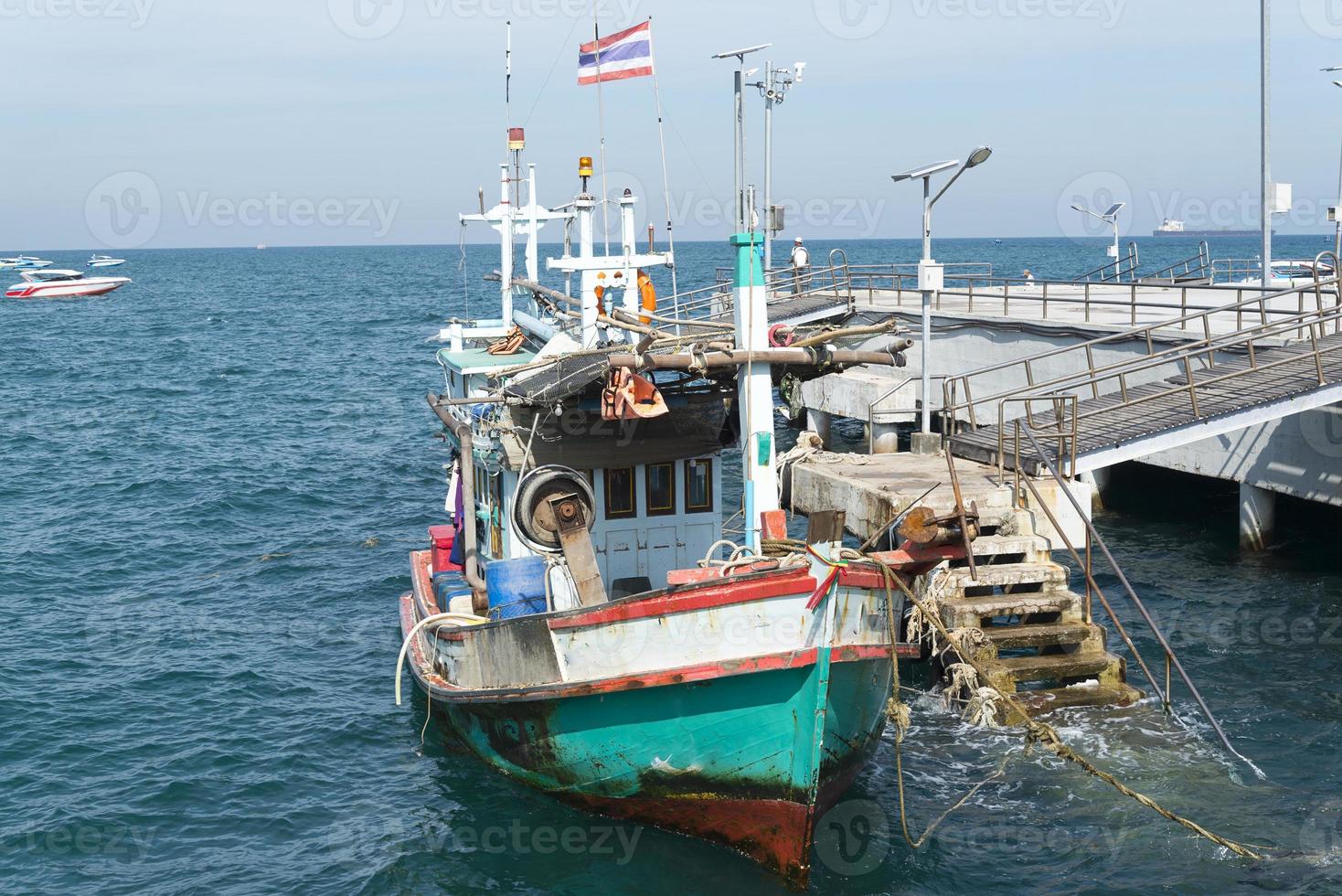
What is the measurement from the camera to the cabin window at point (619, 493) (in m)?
16.0

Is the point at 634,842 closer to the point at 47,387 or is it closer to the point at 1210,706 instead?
the point at 1210,706

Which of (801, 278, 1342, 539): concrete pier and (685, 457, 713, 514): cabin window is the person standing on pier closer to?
(801, 278, 1342, 539): concrete pier

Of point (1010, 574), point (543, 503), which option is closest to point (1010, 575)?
point (1010, 574)

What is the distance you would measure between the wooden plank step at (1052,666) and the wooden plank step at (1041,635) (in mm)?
227

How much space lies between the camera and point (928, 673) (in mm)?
17969

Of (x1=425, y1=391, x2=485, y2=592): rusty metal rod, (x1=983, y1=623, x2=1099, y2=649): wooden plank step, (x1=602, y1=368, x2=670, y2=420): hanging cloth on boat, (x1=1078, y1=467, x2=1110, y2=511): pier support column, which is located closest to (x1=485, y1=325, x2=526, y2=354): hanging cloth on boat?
(x1=425, y1=391, x2=485, y2=592): rusty metal rod

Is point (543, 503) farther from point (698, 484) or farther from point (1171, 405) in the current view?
point (1171, 405)

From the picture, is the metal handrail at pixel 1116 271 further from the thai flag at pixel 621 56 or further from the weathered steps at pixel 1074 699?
the thai flag at pixel 621 56

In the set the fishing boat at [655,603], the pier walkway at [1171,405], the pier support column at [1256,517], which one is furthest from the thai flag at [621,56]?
the pier support column at [1256,517]

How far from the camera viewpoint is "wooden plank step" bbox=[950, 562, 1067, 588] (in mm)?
15820

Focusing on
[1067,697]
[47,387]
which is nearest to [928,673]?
[1067,697]

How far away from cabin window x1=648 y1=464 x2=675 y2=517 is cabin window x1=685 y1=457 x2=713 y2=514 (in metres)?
0.19

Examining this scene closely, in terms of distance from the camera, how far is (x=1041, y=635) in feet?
52.2

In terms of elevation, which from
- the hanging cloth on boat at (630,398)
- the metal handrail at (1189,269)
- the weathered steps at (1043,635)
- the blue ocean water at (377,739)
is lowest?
the blue ocean water at (377,739)
